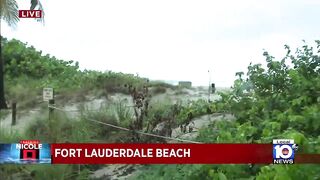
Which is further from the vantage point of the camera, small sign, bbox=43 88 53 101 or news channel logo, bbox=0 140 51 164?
small sign, bbox=43 88 53 101

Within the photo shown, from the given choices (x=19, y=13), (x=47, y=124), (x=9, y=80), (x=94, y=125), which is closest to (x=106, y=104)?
(x=94, y=125)

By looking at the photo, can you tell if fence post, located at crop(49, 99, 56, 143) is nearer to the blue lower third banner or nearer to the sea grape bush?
the sea grape bush

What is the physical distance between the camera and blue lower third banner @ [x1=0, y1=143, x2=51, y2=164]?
16.7ft

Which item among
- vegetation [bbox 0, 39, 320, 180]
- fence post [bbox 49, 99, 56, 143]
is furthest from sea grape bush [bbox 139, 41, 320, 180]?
fence post [bbox 49, 99, 56, 143]

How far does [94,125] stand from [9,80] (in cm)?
116

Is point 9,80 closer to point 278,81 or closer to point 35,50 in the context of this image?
point 35,50

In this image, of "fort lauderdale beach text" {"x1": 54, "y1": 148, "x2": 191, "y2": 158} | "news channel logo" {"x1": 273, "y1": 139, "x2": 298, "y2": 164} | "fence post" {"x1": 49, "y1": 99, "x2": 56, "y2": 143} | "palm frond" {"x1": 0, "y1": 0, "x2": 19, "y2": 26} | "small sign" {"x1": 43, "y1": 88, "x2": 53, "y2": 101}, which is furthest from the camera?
"fence post" {"x1": 49, "y1": 99, "x2": 56, "y2": 143}

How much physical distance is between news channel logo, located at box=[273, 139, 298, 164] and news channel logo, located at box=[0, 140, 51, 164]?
1.73 meters

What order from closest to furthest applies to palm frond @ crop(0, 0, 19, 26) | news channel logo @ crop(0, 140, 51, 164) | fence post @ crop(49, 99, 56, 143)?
news channel logo @ crop(0, 140, 51, 164), palm frond @ crop(0, 0, 19, 26), fence post @ crop(49, 99, 56, 143)

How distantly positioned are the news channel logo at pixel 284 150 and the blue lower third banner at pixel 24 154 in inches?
68.0

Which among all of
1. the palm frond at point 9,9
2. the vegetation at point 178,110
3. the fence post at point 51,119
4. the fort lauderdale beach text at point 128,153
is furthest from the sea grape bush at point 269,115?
the palm frond at point 9,9

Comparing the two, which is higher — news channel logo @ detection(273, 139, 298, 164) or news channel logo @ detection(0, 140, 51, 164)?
news channel logo @ detection(273, 139, 298, 164)

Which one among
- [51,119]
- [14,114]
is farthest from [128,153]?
[14,114]

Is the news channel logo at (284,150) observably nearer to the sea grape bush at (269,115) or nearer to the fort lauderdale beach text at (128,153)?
the sea grape bush at (269,115)
